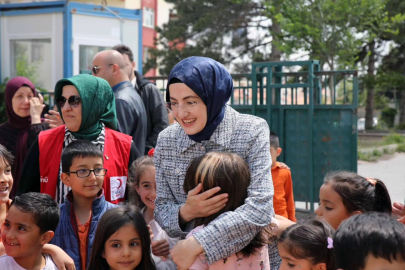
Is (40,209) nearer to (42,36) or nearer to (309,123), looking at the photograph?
(309,123)

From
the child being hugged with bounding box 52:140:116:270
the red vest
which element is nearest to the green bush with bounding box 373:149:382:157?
the red vest

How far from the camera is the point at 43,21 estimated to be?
8828 mm

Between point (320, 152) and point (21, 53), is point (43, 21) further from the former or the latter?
point (320, 152)

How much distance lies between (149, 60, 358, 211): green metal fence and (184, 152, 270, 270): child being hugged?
14.9 feet

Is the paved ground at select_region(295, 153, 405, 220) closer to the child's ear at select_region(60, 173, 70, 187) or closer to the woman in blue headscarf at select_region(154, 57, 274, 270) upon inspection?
the child's ear at select_region(60, 173, 70, 187)

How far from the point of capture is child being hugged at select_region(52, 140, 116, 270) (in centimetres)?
335

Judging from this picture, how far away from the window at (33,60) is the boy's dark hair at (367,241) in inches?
302

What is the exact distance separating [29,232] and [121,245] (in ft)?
1.83

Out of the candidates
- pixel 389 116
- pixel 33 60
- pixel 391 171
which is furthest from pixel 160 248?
pixel 389 116

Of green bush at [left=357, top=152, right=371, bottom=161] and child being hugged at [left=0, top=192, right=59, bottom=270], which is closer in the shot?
child being hugged at [left=0, top=192, right=59, bottom=270]

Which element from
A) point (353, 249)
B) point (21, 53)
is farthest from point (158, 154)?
point (21, 53)

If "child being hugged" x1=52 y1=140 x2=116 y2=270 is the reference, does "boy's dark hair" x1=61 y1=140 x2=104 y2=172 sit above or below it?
above

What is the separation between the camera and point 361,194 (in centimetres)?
325

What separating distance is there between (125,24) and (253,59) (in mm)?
18682
